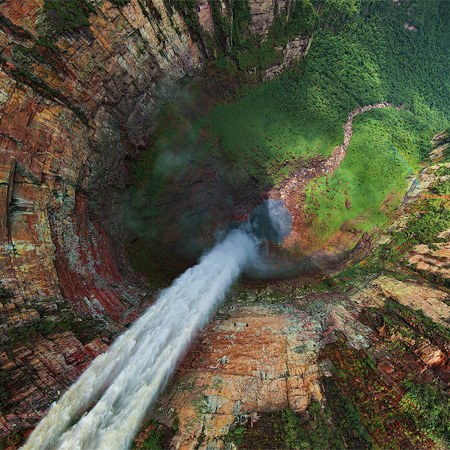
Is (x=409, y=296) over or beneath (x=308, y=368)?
beneath

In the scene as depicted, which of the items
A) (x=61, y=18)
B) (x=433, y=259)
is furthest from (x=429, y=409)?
(x=61, y=18)

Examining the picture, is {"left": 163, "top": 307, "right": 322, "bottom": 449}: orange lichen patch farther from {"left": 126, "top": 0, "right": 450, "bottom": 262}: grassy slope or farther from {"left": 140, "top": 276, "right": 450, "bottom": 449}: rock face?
{"left": 126, "top": 0, "right": 450, "bottom": 262}: grassy slope

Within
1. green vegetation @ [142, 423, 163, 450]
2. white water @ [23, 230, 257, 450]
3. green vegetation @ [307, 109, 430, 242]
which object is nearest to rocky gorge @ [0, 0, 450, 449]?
green vegetation @ [142, 423, 163, 450]

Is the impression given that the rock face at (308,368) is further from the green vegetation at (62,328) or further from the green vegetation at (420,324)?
the green vegetation at (62,328)

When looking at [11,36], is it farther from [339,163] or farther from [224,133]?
[339,163]

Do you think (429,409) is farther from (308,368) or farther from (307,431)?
(307,431)

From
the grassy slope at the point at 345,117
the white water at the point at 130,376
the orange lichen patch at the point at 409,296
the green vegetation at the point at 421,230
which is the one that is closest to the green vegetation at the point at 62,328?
the white water at the point at 130,376

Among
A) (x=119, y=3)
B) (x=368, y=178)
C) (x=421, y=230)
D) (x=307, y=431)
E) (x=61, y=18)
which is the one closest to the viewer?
(x=307, y=431)
